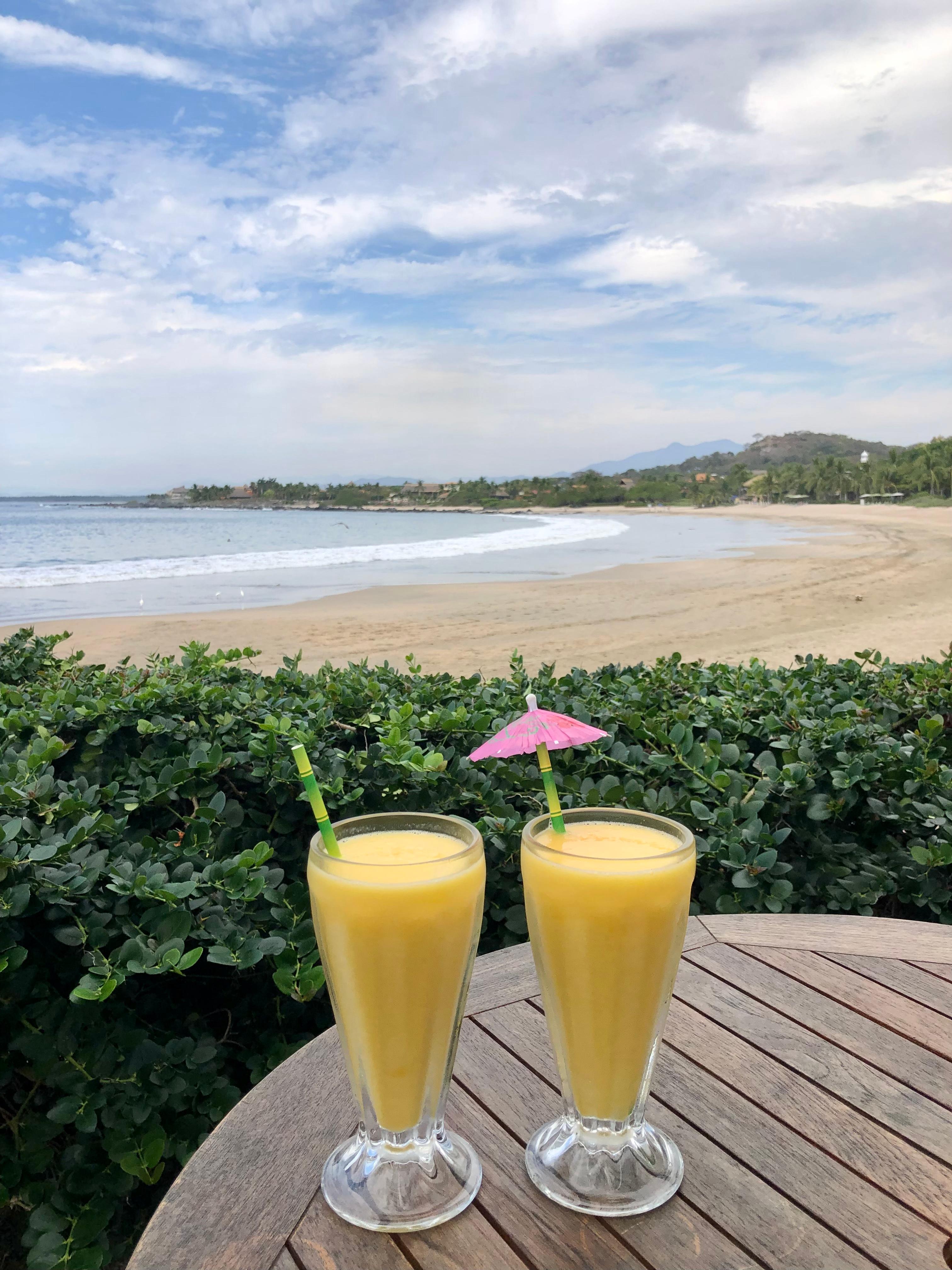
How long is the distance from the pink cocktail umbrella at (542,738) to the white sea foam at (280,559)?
1966 centimetres

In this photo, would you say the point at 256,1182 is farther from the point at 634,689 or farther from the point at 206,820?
the point at 634,689

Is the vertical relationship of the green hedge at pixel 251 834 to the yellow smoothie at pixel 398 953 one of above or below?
below

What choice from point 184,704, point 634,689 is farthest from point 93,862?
point 634,689

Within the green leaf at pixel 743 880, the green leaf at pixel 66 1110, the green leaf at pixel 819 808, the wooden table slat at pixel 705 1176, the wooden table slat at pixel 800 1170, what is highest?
the wooden table slat at pixel 705 1176

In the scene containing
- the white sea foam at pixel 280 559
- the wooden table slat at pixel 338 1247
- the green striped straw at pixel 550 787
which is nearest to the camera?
the wooden table slat at pixel 338 1247

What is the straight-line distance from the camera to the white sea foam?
2020cm

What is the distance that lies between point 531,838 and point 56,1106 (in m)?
1.19

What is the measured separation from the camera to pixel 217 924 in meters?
1.59

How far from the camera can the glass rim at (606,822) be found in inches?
35.8

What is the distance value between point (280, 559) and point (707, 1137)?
79.5 ft

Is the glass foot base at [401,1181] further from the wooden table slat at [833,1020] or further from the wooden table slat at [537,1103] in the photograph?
the wooden table slat at [833,1020]

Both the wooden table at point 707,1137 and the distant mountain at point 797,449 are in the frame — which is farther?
the distant mountain at point 797,449

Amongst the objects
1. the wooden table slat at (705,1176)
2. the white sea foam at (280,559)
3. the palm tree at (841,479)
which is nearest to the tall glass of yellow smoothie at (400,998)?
the wooden table slat at (705,1176)

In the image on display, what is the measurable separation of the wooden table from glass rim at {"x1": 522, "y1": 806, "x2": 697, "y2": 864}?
1.15ft
